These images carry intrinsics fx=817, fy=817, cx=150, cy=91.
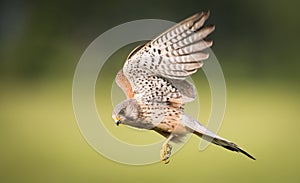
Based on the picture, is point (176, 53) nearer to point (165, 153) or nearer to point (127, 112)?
point (127, 112)

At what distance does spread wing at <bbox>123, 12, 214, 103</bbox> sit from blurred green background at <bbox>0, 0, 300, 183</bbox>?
16.6 feet

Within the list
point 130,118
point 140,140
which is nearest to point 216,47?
point 140,140

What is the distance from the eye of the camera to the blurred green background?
32.7ft

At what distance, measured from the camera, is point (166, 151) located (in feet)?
13.7

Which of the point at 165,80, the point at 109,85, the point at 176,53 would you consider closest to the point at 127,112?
the point at 165,80

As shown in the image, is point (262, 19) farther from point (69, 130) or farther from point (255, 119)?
point (69, 130)

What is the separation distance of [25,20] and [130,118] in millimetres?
11445

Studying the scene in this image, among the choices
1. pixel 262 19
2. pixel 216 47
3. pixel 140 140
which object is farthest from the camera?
pixel 262 19

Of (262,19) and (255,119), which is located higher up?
(262,19)

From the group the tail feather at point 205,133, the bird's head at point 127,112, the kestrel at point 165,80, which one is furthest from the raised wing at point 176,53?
the tail feather at point 205,133

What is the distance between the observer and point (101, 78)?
43.4ft

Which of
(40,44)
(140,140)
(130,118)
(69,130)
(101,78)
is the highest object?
(40,44)

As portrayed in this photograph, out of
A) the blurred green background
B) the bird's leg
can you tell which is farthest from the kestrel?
the blurred green background

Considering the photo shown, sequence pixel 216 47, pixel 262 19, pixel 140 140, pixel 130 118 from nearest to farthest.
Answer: pixel 130 118
pixel 140 140
pixel 216 47
pixel 262 19
